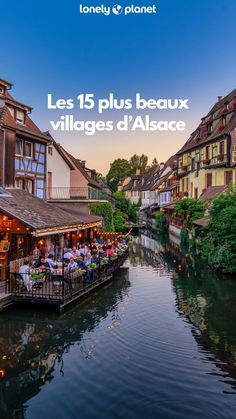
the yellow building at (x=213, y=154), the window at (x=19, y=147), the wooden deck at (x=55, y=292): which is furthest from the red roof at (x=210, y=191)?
the wooden deck at (x=55, y=292)

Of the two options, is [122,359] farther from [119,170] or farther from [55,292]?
[119,170]

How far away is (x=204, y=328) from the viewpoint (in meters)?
13.3

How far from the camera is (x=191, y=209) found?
129 ft

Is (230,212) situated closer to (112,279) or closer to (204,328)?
(112,279)

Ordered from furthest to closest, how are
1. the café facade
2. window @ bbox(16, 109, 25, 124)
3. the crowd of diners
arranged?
window @ bbox(16, 109, 25, 124), the café facade, the crowd of diners

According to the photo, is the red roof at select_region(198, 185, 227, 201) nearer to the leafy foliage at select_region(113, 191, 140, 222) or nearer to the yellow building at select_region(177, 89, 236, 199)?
the yellow building at select_region(177, 89, 236, 199)

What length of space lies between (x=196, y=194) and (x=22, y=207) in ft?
103

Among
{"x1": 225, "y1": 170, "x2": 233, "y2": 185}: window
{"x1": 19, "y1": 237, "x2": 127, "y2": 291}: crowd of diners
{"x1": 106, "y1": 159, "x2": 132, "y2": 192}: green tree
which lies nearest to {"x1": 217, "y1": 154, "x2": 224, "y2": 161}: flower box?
{"x1": 225, "y1": 170, "x2": 233, "y2": 185}: window

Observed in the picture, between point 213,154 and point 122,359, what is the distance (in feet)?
110

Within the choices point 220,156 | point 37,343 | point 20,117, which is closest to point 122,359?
point 37,343

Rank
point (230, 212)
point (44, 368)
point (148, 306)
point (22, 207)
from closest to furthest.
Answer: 1. point (44, 368)
2. point (148, 306)
3. point (22, 207)
4. point (230, 212)

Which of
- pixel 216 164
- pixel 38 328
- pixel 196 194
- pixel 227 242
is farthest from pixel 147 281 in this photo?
pixel 196 194

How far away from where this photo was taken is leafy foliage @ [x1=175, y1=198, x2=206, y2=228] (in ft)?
124

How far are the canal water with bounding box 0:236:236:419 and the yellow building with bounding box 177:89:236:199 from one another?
2195cm
